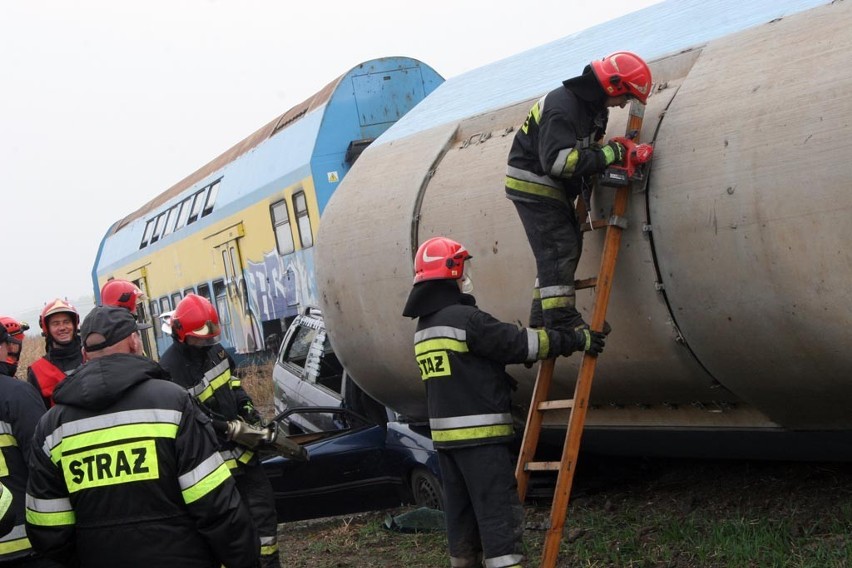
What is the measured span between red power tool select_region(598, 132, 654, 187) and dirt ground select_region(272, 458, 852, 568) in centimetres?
167

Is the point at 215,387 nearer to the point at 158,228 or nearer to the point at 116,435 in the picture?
the point at 116,435

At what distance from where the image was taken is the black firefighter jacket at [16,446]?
4.36 meters

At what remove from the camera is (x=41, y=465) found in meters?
3.67

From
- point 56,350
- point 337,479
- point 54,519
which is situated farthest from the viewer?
point 337,479

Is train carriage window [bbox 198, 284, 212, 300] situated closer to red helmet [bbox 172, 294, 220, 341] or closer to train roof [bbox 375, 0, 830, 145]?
train roof [bbox 375, 0, 830, 145]

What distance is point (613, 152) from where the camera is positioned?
15.8 feet

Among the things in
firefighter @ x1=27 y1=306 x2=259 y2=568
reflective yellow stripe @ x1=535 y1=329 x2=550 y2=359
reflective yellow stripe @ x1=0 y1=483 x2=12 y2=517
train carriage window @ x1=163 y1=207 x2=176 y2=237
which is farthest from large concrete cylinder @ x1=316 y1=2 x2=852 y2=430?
train carriage window @ x1=163 y1=207 x2=176 y2=237

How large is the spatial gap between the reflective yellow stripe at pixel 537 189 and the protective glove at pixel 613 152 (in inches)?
15.6

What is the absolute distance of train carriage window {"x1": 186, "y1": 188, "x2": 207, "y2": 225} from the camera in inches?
728

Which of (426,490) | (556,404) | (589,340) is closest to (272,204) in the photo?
(426,490)

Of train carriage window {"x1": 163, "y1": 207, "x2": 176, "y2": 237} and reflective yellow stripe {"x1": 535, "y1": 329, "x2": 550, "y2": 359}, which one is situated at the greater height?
train carriage window {"x1": 163, "y1": 207, "x2": 176, "y2": 237}

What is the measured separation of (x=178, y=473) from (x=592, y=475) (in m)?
4.22

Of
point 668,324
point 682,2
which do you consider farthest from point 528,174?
point 682,2

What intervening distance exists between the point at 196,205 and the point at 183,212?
3.37 ft
